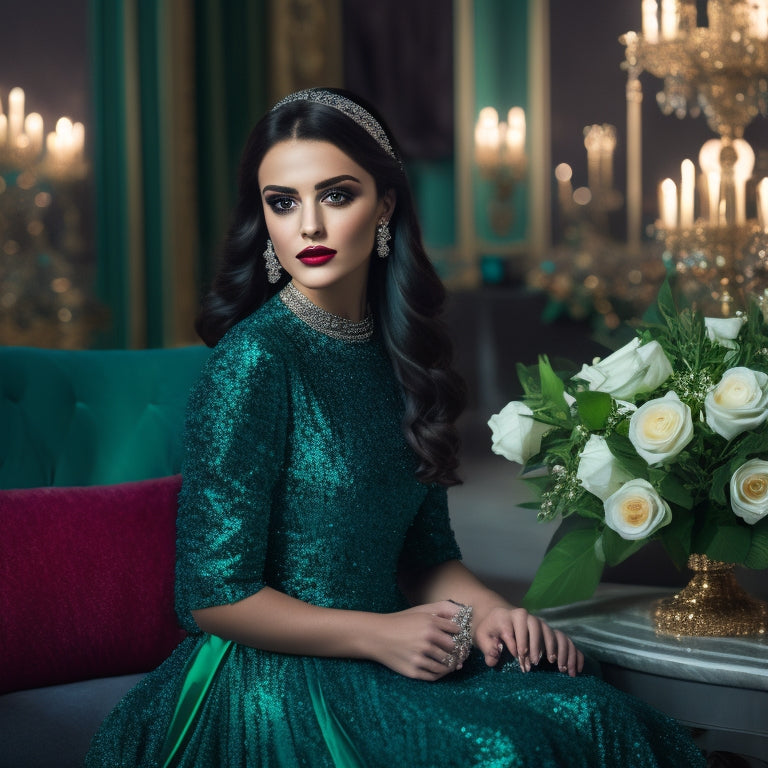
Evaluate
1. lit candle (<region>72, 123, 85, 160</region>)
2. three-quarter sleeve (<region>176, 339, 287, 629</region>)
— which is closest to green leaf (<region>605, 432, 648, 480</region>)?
three-quarter sleeve (<region>176, 339, 287, 629</region>)


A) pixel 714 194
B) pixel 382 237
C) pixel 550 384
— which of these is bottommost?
pixel 550 384

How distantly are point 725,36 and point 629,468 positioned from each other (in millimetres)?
2639

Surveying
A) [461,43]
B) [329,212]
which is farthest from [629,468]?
[461,43]

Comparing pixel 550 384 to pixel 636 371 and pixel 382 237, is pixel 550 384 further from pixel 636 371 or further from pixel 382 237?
pixel 382 237

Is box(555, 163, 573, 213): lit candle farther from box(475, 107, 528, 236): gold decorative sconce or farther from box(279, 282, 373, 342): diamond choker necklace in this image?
box(279, 282, 373, 342): diamond choker necklace

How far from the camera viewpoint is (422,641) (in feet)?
4.47

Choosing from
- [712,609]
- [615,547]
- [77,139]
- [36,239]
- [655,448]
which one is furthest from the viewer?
[36,239]

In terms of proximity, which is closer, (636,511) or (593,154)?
(636,511)

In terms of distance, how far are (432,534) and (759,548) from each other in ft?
1.65

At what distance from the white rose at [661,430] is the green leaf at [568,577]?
0.20 meters

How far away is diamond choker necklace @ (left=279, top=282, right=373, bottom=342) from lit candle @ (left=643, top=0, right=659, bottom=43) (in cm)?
269

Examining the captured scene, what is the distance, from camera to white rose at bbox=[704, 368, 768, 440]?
1461 mm

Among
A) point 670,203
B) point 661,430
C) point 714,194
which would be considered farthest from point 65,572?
point 670,203

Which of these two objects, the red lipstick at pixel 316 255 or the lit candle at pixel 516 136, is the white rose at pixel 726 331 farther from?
the lit candle at pixel 516 136
